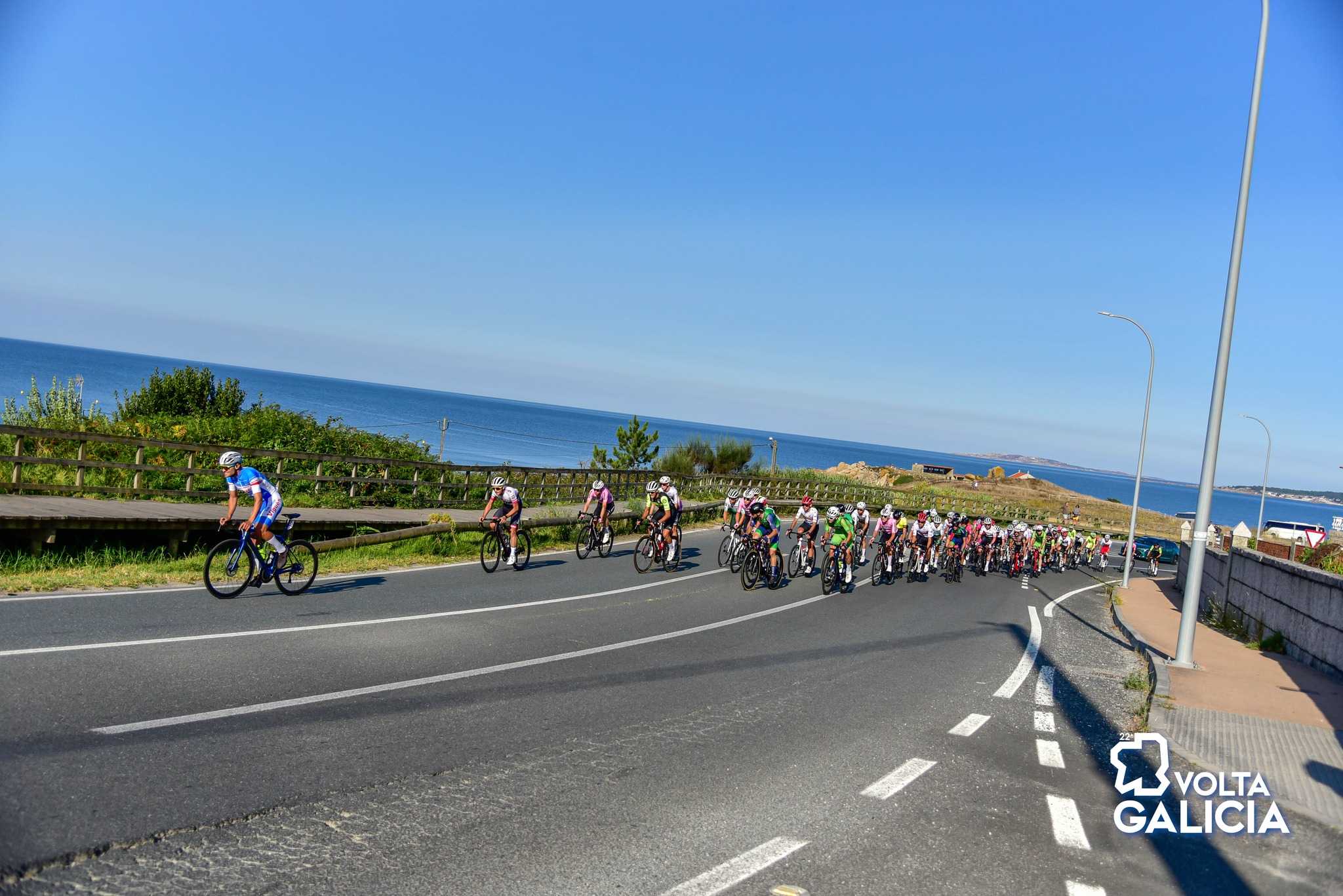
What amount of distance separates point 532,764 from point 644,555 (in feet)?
42.7

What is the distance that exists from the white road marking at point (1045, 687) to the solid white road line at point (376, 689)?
13.6ft

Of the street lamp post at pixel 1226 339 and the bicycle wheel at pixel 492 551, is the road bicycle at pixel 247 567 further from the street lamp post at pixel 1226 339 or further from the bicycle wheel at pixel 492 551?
the street lamp post at pixel 1226 339

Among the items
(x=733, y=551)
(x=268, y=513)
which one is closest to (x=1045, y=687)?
(x=268, y=513)

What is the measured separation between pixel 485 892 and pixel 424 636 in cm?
638

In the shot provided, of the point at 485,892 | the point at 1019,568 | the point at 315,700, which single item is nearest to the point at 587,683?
the point at 315,700

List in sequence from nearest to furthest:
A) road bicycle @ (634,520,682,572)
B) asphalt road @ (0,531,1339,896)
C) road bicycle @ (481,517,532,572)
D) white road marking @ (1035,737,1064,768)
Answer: asphalt road @ (0,531,1339,896) → white road marking @ (1035,737,1064,768) → road bicycle @ (481,517,532,572) → road bicycle @ (634,520,682,572)

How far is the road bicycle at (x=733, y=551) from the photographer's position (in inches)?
813

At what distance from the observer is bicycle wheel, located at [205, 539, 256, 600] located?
39.6ft

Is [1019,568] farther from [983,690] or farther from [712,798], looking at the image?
[712,798]

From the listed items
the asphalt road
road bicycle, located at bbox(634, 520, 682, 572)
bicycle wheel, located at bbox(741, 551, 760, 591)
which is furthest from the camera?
road bicycle, located at bbox(634, 520, 682, 572)

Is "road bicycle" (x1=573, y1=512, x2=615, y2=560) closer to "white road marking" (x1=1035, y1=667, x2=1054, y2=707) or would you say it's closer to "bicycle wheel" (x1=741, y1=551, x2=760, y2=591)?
"bicycle wheel" (x1=741, y1=551, x2=760, y2=591)

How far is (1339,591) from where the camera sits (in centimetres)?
1175

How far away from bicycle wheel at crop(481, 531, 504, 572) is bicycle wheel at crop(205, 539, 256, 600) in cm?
506

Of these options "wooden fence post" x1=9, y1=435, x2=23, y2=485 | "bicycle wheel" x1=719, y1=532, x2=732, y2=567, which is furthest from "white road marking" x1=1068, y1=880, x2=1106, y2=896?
"wooden fence post" x1=9, y1=435, x2=23, y2=485
